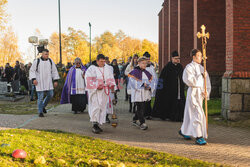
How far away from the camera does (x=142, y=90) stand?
895 cm

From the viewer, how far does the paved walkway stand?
19.9 feet

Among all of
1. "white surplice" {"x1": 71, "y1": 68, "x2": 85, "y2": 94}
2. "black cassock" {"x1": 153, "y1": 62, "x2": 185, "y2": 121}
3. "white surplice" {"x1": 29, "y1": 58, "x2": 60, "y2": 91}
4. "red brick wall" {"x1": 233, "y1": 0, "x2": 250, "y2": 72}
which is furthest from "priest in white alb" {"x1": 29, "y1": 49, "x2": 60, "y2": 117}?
"red brick wall" {"x1": 233, "y1": 0, "x2": 250, "y2": 72}

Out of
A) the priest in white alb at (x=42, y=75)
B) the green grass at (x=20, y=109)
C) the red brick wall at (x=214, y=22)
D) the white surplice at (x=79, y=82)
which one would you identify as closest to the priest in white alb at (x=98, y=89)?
the priest in white alb at (x=42, y=75)

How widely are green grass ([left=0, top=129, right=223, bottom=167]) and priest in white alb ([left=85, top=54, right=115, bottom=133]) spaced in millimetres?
1351

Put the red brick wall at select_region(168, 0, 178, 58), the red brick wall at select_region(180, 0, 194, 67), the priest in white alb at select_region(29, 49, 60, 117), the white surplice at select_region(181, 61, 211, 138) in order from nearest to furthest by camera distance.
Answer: the white surplice at select_region(181, 61, 211, 138) < the priest in white alb at select_region(29, 49, 60, 117) < the red brick wall at select_region(180, 0, 194, 67) < the red brick wall at select_region(168, 0, 178, 58)

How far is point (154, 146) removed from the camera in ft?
22.1

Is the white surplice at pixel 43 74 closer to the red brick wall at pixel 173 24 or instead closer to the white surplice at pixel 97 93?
the white surplice at pixel 97 93

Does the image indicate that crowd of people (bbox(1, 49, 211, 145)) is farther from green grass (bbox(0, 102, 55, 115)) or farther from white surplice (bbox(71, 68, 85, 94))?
green grass (bbox(0, 102, 55, 115))

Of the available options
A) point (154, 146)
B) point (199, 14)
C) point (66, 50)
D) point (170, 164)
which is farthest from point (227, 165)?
point (66, 50)

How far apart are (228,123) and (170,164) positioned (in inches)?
199

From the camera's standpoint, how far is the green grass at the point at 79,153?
5.19m

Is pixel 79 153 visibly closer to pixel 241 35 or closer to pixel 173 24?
pixel 241 35

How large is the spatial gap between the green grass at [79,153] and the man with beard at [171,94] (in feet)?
12.8

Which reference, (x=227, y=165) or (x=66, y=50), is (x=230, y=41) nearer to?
(x=227, y=165)
